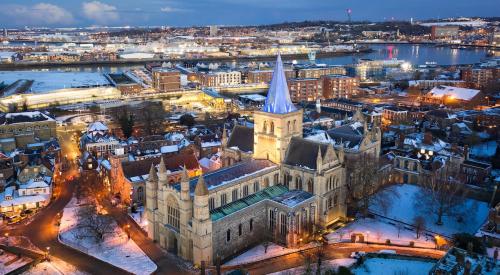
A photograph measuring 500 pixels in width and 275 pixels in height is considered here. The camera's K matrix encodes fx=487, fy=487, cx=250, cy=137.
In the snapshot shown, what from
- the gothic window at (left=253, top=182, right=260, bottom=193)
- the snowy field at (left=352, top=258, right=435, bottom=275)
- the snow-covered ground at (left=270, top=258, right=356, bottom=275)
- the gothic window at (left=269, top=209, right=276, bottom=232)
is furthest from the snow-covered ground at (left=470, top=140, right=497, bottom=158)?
the snowy field at (left=352, top=258, right=435, bottom=275)

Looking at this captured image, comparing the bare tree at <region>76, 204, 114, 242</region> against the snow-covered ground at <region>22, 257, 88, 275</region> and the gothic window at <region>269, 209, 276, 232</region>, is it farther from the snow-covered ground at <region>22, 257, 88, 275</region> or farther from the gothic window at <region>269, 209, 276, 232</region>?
the gothic window at <region>269, 209, 276, 232</region>

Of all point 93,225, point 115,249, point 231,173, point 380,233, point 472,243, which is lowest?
point 115,249

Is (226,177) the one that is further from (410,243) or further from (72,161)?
(72,161)

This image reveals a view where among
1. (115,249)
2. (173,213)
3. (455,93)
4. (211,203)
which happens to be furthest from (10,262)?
(455,93)

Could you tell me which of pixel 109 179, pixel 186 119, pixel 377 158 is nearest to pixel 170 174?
pixel 109 179

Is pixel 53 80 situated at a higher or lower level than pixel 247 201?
higher

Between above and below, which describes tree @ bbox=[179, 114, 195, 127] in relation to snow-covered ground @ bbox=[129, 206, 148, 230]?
above

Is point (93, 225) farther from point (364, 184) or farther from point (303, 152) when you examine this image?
point (364, 184)

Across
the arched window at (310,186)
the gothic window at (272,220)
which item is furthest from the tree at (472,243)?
the gothic window at (272,220)
